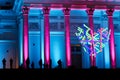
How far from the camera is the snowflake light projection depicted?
44812 millimetres

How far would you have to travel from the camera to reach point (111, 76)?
29.8m

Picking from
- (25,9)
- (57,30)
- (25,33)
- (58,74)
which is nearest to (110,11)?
(57,30)

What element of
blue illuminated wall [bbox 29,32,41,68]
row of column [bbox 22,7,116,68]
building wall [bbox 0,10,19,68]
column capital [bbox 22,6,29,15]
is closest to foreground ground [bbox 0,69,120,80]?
row of column [bbox 22,7,116,68]

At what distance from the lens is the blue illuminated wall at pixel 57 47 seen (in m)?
47.8

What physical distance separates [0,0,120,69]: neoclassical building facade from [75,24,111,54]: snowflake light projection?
71 centimetres

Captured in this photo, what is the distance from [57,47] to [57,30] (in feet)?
6.91

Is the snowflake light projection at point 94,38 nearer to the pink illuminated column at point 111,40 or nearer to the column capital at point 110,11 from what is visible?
the pink illuminated column at point 111,40

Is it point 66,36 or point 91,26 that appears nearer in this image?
point 66,36

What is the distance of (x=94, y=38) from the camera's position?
44969 mm

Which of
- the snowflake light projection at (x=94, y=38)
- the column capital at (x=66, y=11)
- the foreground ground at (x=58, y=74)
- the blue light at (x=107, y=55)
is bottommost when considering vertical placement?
the foreground ground at (x=58, y=74)

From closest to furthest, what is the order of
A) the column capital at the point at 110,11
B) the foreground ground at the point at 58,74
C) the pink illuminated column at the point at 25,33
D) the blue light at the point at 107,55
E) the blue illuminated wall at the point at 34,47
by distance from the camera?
the foreground ground at the point at 58,74, the pink illuminated column at the point at 25,33, the column capital at the point at 110,11, the blue illuminated wall at the point at 34,47, the blue light at the point at 107,55

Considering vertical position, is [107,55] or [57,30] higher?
[57,30]

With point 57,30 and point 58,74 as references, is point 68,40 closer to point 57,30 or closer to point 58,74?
point 57,30

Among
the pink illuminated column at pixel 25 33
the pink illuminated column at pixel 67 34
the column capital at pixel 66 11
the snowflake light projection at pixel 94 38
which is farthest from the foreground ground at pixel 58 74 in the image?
the column capital at pixel 66 11
